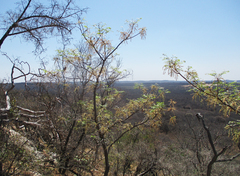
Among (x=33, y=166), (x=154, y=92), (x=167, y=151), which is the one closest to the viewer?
(x=33, y=166)

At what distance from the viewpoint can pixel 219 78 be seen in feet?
8.89

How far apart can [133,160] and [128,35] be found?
268 inches

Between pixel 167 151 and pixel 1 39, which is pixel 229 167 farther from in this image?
pixel 1 39

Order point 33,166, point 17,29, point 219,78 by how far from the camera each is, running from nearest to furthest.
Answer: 1. point 219,78
2. point 17,29
3. point 33,166

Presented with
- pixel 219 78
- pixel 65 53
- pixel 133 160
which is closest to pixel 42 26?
pixel 65 53

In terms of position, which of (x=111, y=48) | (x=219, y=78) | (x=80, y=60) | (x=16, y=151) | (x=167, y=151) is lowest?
(x=167, y=151)

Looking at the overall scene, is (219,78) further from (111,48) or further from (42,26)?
(42,26)

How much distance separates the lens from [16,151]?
3.28m

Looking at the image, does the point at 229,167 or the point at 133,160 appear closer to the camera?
the point at 229,167

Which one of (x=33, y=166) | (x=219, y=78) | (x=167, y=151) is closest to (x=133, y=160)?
(x=167, y=151)

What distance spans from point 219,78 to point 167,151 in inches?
347

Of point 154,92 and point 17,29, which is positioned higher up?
point 17,29

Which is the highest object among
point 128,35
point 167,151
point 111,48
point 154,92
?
point 128,35

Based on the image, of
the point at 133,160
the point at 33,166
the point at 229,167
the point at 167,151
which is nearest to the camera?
the point at 33,166
